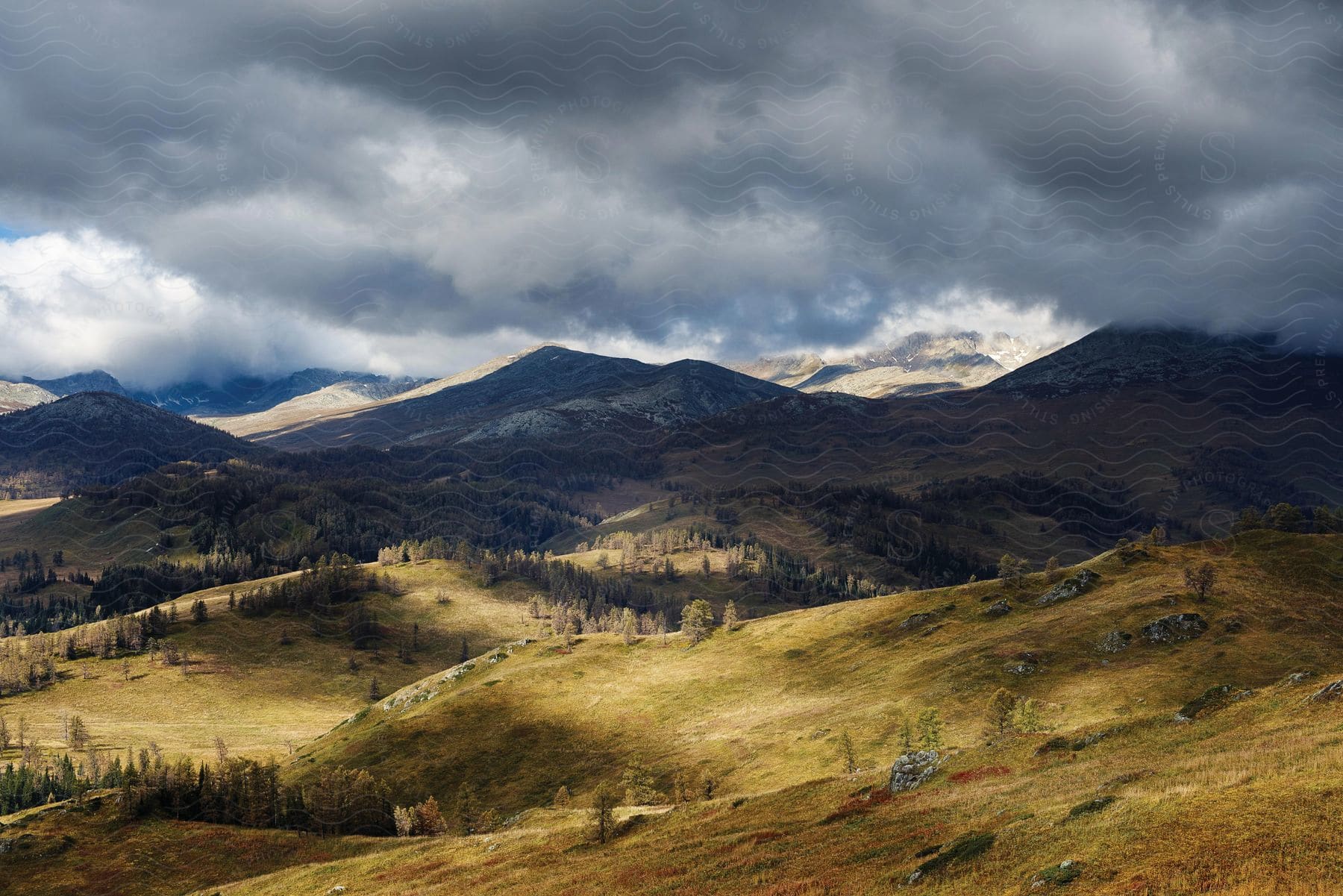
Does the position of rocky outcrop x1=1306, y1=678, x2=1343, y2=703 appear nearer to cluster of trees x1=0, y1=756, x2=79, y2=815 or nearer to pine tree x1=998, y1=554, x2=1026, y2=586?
pine tree x1=998, y1=554, x2=1026, y2=586

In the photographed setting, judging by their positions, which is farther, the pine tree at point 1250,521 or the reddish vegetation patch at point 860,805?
the pine tree at point 1250,521

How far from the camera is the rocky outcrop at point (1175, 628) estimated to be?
115 m

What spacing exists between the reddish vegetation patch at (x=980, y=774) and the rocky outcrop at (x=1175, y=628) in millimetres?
78637

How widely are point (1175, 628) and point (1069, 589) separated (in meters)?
36.6

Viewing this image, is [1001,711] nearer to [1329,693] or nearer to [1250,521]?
[1329,693]

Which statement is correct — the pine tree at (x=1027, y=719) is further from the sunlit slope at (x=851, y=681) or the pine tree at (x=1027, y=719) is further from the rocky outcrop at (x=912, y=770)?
the rocky outcrop at (x=912, y=770)

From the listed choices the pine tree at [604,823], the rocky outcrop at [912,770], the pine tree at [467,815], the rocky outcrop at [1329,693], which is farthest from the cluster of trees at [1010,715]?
the pine tree at [467,815]

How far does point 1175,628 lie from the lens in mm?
116812

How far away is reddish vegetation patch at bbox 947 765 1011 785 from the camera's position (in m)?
54.1

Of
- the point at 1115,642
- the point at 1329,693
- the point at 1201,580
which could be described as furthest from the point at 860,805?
the point at 1201,580

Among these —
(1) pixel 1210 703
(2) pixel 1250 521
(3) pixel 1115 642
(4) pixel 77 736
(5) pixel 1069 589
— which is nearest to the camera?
(1) pixel 1210 703

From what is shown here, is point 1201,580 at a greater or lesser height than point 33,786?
greater

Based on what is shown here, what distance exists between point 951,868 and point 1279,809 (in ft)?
40.6

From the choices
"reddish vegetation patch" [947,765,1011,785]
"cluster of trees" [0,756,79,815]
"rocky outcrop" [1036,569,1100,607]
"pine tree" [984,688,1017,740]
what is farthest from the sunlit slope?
"cluster of trees" [0,756,79,815]
